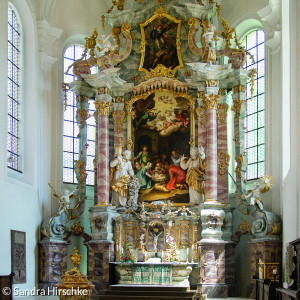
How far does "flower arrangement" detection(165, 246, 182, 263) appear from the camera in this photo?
23.0 meters

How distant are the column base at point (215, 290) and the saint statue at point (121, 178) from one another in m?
4.03

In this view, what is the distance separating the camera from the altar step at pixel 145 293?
21031 mm

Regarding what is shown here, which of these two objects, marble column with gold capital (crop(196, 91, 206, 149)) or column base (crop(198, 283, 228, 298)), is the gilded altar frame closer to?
marble column with gold capital (crop(196, 91, 206, 149))

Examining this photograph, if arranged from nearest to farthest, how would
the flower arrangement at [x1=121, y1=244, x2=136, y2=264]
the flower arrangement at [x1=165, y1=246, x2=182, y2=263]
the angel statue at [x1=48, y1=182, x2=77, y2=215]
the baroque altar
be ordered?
the flower arrangement at [x1=165, y1=246, x2=182, y2=263] → the flower arrangement at [x1=121, y1=244, x2=136, y2=264] → the baroque altar → the angel statue at [x1=48, y1=182, x2=77, y2=215]

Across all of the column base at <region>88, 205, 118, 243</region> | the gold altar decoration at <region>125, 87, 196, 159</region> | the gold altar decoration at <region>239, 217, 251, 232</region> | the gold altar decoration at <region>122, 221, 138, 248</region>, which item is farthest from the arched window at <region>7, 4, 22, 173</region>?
the gold altar decoration at <region>239, 217, 251, 232</region>

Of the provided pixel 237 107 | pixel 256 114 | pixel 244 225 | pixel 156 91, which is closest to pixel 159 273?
pixel 244 225

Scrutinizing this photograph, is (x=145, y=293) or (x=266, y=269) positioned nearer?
(x=145, y=293)

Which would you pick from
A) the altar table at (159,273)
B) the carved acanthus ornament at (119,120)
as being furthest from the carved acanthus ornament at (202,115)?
the altar table at (159,273)

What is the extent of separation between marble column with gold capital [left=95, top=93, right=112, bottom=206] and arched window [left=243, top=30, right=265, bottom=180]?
493 cm

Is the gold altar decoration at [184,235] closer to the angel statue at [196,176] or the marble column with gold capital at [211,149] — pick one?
the angel statue at [196,176]

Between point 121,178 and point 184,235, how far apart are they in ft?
9.33

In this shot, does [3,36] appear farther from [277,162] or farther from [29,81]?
[277,162]

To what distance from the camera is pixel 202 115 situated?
24.7 metres

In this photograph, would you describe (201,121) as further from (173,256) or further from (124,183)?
(173,256)
